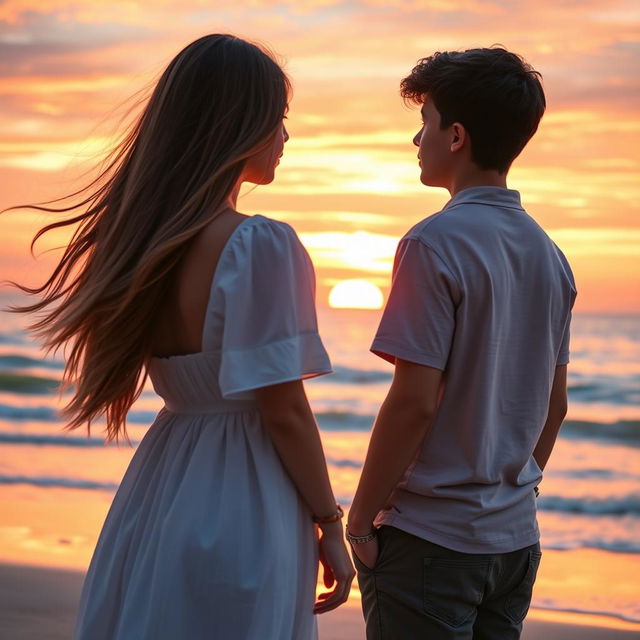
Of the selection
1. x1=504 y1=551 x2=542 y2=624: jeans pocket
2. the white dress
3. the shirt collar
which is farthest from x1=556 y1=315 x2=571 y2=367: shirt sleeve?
the white dress

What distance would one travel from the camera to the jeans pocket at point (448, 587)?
239cm

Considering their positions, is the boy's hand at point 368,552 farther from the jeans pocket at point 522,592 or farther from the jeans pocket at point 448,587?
the jeans pocket at point 522,592

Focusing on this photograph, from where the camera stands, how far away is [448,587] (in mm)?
2396

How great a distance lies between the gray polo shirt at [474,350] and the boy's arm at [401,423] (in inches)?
1.5

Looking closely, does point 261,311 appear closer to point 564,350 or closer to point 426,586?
point 426,586

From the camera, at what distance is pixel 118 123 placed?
8.18ft

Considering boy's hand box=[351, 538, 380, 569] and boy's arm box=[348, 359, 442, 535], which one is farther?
boy's hand box=[351, 538, 380, 569]

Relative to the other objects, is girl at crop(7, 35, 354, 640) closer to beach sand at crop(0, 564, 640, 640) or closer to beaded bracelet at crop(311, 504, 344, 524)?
beaded bracelet at crop(311, 504, 344, 524)

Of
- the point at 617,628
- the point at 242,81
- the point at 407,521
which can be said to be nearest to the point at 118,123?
the point at 242,81

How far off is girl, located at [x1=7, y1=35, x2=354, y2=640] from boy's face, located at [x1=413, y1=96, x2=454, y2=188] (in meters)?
0.38

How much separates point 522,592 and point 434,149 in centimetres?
118

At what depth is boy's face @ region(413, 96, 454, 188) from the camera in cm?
252

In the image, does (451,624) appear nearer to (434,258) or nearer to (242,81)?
(434,258)

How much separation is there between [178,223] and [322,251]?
2647 cm
